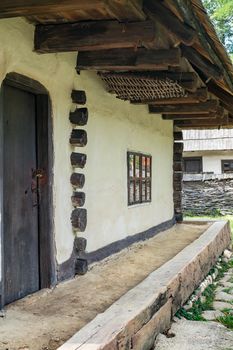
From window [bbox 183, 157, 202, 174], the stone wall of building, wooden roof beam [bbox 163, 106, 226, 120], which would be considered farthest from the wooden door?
window [bbox 183, 157, 202, 174]

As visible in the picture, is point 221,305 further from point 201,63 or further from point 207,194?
point 207,194

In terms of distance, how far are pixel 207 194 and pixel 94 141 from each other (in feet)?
36.4

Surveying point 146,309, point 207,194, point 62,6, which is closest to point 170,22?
point 62,6

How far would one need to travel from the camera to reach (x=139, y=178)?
7672 millimetres

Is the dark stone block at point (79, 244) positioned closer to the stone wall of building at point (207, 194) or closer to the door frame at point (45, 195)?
the door frame at point (45, 195)

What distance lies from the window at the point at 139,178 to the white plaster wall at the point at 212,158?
42.5ft

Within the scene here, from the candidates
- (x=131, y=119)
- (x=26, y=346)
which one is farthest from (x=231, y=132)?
(x=26, y=346)

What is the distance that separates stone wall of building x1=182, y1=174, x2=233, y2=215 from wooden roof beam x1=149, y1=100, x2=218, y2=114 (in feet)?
28.2

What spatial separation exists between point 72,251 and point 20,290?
862 millimetres

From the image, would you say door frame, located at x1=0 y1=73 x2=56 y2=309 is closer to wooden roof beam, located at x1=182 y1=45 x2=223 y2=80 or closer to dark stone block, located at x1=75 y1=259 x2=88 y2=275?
dark stone block, located at x1=75 y1=259 x2=88 y2=275

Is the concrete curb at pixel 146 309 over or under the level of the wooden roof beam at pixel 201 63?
under

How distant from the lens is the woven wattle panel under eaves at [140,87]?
5.27m

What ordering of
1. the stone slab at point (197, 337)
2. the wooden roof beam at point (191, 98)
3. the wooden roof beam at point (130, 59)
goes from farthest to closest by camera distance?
the wooden roof beam at point (191, 98) → the wooden roof beam at point (130, 59) → the stone slab at point (197, 337)

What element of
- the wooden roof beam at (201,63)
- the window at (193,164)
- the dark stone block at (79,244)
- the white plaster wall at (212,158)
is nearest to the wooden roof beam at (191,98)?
the wooden roof beam at (201,63)
